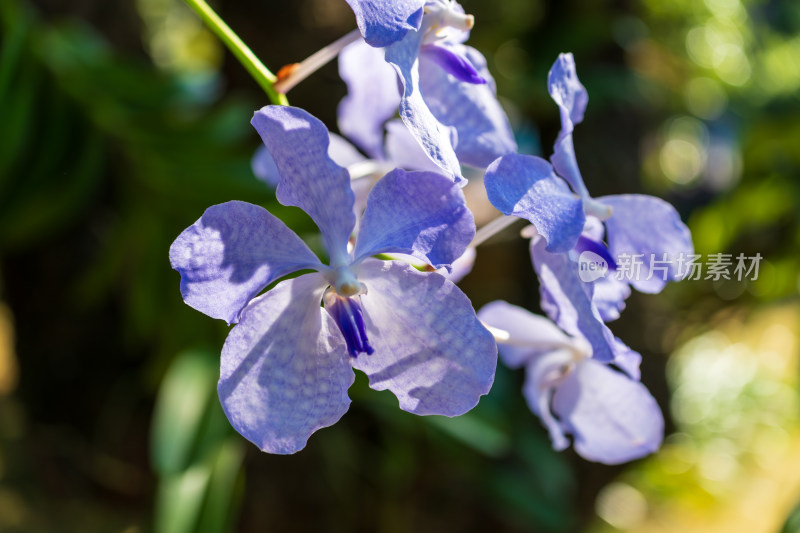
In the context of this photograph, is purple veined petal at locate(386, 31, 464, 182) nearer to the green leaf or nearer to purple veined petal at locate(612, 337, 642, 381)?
purple veined petal at locate(612, 337, 642, 381)

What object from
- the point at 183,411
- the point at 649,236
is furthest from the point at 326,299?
the point at 183,411

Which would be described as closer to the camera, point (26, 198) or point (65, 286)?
point (26, 198)

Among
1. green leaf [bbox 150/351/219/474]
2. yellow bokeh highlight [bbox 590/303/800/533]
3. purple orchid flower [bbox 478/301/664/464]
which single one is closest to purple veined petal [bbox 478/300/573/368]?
purple orchid flower [bbox 478/301/664/464]

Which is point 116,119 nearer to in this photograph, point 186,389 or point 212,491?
point 186,389

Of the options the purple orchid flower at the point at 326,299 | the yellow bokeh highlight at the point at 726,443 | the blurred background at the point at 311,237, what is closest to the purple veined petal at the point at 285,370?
the purple orchid flower at the point at 326,299

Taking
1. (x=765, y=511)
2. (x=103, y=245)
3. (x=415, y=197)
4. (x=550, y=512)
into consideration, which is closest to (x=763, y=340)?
(x=765, y=511)

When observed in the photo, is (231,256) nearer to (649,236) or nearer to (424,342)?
(424,342)

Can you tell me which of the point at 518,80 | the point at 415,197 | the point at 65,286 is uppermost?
the point at 415,197
